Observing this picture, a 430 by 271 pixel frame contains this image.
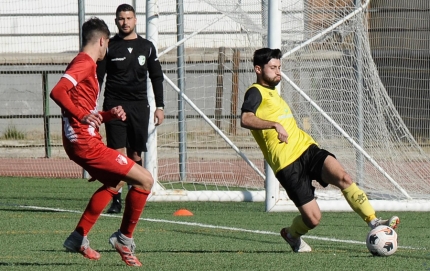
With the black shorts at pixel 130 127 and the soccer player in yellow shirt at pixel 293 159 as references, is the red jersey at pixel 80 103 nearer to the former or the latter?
Answer: the soccer player in yellow shirt at pixel 293 159

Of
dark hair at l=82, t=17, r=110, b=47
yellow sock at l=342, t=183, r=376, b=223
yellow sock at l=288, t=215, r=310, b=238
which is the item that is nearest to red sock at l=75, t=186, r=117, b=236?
dark hair at l=82, t=17, r=110, b=47

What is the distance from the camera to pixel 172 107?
1521cm

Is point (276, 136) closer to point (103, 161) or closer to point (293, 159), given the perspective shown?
point (293, 159)

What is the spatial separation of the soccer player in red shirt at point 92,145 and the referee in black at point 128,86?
3152mm

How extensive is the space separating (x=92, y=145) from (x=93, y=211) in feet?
2.06

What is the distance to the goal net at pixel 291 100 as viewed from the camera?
1200 centimetres

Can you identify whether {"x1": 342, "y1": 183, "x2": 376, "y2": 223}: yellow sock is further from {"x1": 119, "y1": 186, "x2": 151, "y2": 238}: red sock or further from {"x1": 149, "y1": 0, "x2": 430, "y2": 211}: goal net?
{"x1": 149, "y1": 0, "x2": 430, "y2": 211}: goal net

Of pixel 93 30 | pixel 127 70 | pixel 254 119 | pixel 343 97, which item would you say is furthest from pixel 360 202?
pixel 343 97

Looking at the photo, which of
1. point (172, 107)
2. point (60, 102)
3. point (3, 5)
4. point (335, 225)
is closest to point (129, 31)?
point (335, 225)

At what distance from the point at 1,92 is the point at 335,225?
1152 cm

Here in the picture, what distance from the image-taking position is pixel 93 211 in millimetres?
7453

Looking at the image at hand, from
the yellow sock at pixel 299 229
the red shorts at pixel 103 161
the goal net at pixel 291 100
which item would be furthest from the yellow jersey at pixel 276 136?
the goal net at pixel 291 100

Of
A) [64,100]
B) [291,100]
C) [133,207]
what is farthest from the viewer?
[291,100]

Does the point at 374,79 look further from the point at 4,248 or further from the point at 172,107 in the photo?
the point at 4,248
